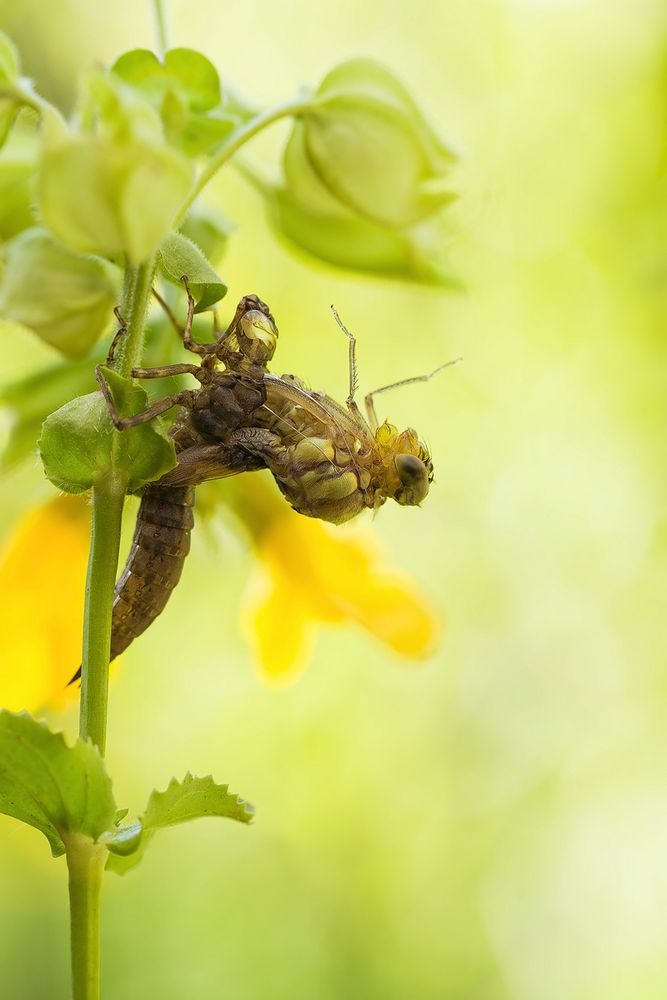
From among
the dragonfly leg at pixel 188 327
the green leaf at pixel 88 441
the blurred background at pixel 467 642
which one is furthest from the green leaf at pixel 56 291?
the blurred background at pixel 467 642

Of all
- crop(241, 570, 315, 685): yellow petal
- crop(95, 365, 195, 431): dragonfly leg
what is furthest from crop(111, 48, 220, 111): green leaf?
crop(241, 570, 315, 685): yellow petal

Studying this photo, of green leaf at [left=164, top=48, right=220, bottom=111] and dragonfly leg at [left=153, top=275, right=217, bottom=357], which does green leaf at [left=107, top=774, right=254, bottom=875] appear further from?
green leaf at [left=164, top=48, right=220, bottom=111]

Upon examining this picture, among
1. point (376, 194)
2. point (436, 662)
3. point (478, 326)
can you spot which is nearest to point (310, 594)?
point (376, 194)

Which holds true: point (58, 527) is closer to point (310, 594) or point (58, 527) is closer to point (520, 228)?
point (310, 594)

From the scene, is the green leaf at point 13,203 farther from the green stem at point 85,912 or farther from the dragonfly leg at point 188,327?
the green stem at point 85,912

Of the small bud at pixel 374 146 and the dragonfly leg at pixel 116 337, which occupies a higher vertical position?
the small bud at pixel 374 146

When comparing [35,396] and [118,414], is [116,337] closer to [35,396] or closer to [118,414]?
[118,414]

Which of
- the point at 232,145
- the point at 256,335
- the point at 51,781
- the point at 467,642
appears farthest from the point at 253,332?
the point at 467,642
